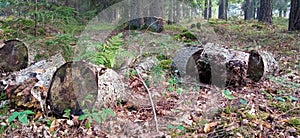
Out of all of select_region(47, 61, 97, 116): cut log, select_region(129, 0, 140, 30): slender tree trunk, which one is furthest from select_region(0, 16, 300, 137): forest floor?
select_region(129, 0, 140, 30): slender tree trunk

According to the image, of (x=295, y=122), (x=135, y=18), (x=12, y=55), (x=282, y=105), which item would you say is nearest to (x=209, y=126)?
(x=295, y=122)

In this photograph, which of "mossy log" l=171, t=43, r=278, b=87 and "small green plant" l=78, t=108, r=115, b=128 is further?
"mossy log" l=171, t=43, r=278, b=87

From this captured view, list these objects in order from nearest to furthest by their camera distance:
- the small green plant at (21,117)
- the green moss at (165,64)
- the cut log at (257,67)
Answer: the small green plant at (21,117)
the cut log at (257,67)
the green moss at (165,64)

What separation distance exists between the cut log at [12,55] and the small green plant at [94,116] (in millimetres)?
1696

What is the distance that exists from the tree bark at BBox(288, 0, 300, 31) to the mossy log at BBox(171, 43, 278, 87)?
5.01m

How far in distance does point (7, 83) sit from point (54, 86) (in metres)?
0.67

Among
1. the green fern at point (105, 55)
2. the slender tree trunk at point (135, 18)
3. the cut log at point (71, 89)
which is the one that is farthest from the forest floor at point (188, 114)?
the slender tree trunk at point (135, 18)

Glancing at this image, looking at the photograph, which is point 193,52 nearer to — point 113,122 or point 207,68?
point 207,68

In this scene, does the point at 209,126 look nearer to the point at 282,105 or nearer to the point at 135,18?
the point at 282,105

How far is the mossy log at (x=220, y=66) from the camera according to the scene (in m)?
3.50

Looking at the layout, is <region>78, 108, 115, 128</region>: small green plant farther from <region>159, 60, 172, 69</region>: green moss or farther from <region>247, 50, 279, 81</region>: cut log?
<region>247, 50, 279, 81</region>: cut log

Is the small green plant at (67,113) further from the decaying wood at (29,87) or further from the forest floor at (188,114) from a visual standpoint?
the decaying wood at (29,87)

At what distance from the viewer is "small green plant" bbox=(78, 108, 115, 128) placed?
2317 millimetres

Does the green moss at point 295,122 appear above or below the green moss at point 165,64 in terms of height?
below
